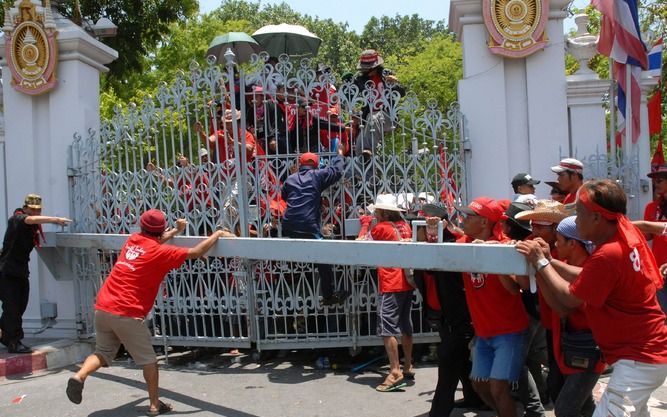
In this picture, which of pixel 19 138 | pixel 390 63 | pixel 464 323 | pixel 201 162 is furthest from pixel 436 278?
pixel 390 63

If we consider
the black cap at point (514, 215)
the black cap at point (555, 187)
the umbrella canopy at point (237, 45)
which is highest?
the umbrella canopy at point (237, 45)

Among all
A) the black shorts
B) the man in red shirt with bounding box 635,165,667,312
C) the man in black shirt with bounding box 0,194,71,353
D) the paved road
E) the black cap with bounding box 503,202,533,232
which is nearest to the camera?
the black cap with bounding box 503,202,533,232

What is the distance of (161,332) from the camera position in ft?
24.1

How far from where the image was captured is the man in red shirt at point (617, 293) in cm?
321

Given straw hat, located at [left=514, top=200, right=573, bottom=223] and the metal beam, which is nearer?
the metal beam

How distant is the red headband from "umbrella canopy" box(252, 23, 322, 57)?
749cm

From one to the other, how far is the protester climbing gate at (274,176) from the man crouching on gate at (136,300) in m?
1.17

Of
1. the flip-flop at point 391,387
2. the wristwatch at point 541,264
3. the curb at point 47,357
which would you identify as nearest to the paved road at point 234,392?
the flip-flop at point 391,387

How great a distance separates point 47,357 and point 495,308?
518 centimetres

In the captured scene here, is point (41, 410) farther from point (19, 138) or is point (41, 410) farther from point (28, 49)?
point (28, 49)

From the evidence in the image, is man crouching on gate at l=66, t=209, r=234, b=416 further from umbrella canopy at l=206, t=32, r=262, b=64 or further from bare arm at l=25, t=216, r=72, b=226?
umbrella canopy at l=206, t=32, r=262, b=64

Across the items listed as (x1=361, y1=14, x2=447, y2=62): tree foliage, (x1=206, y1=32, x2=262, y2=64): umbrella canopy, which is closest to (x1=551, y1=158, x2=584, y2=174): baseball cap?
(x1=206, y1=32, x2=262, y2=64): umbrella canopy

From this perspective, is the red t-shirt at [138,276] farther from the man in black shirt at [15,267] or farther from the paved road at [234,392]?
the man in black shirt at [15,267]

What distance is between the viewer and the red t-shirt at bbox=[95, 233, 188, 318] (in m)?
5.51
